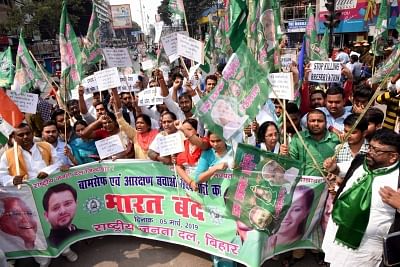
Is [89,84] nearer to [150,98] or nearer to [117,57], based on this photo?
[117,57]

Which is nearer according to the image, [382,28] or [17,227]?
[17,227]

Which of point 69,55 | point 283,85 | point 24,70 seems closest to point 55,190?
point 283,85

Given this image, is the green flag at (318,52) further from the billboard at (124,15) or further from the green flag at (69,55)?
the billboard at (124,15)

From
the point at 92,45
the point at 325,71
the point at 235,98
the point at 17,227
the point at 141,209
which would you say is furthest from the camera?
the point at 92,45

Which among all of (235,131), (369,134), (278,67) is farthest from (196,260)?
(278,67)

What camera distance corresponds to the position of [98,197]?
3.87 m

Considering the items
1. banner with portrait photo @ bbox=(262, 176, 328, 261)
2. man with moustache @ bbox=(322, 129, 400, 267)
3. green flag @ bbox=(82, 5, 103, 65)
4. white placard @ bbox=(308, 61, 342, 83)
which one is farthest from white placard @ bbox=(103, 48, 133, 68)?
man with moustache @ bbox=(322, 129, 400, 267)

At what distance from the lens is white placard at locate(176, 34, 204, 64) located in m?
4.62

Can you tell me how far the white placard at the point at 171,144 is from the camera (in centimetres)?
341

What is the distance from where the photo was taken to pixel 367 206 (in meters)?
2.30

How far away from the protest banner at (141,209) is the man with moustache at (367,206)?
0.60 meters

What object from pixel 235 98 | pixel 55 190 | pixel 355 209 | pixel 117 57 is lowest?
pixel 55 190

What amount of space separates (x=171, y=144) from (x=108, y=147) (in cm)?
77

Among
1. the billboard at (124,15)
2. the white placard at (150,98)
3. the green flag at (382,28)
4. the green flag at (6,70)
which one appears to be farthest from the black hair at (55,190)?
the green flag at (382,28)
